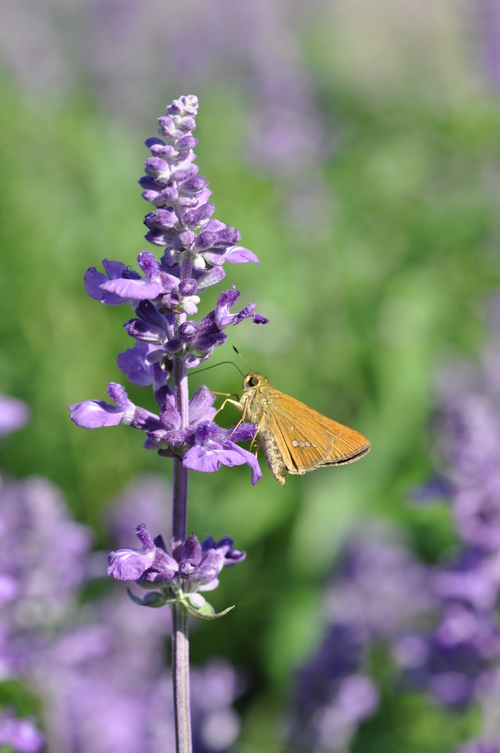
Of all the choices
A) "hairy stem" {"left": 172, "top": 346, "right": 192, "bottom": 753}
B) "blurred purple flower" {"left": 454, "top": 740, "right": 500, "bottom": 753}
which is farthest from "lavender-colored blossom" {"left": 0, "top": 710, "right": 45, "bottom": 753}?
"blurred purple flower" {"left": 454, "top": 740, "right": 500, "bottom": 753}

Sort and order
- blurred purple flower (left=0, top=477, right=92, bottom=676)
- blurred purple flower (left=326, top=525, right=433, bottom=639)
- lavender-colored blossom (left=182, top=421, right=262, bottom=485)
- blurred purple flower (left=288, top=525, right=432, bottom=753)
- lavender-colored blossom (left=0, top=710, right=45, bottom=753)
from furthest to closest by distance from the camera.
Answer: blurred purple flower (left=326, top=525, right=433, bottom=639)
blurred purple flower (left=288, top=525, right=432, bottom=753)
blurred purple flower (left=0, top=477, right=92, bottom=676)
lavender-colored blossom (left=0, top=710, right=45, bottom=753)
lavender-colored blossom (left=182, top=421, right=262, bottom=485)

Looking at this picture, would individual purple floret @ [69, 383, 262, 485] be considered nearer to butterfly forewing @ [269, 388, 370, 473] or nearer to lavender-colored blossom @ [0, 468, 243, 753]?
butterfly forewing @ [269, 388, 370, 473]

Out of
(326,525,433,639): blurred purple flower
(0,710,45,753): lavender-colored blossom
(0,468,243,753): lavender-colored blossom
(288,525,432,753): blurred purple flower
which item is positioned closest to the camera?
(0,710,45,753): lavender-colored blossom

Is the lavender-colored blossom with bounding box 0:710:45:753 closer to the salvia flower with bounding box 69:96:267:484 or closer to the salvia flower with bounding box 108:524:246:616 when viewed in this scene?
the salvia flower with bounding box 108:524:246:616

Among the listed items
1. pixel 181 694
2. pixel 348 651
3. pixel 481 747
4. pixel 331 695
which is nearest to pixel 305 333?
pixel 348 651

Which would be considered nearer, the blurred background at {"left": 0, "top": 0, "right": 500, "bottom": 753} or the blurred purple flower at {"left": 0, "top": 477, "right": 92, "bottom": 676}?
the blurred purple flower at {"left": 0, "top": 477, "right": 92, "bottom": 676}

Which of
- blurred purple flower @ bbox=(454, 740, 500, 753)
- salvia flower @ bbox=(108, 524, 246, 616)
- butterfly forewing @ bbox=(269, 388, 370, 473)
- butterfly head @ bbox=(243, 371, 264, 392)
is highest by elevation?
butterfly head @ bbox=(243, 371, 264, 392)

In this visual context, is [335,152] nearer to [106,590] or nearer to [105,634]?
[106,590]

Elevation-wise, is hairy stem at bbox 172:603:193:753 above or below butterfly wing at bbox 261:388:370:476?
below

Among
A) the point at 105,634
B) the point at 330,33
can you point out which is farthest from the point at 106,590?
the point at 330,33

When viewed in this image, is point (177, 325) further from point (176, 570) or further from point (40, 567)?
point (40, 567)
